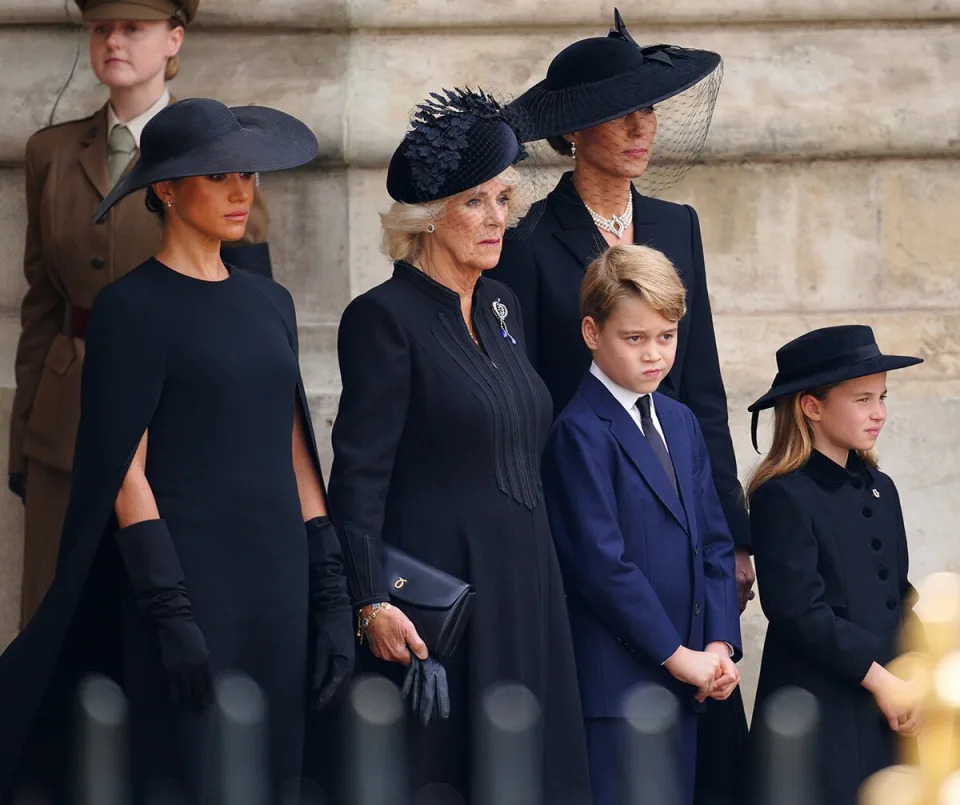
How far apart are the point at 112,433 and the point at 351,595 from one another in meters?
0.63

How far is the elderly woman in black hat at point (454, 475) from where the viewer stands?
466 centimetres

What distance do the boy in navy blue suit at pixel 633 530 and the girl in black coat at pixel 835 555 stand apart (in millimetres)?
136

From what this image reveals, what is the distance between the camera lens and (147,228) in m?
5.72

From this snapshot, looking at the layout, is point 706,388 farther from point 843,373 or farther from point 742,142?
point 742,142

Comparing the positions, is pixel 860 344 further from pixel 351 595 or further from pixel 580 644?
pixel 351 595

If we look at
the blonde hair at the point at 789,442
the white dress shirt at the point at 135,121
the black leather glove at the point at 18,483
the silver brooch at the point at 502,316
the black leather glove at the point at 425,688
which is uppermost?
the white dress shirt at the point at 135,121

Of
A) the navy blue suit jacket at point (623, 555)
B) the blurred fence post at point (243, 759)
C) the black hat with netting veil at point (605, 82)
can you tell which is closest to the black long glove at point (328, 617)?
the navy blue suit jacket at point (623, 555)

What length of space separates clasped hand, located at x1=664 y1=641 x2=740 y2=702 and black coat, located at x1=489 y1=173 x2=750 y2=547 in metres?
0.47

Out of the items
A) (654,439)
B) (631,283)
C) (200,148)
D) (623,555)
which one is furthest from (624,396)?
(200,148)

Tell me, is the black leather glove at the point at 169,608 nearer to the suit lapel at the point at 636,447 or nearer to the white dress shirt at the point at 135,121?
the suit lapel at the point at 636,447

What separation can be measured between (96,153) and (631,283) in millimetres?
1609

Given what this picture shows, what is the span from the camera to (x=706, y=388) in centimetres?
546

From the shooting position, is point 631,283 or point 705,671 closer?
point 705,671

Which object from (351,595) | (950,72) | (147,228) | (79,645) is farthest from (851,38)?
(79,645)
